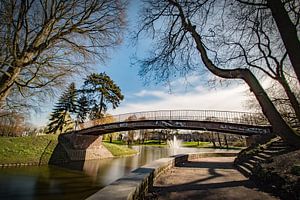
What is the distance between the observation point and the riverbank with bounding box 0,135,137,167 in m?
19.1

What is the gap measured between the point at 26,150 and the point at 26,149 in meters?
0.23

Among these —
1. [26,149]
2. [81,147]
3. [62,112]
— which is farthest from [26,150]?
[62,112]

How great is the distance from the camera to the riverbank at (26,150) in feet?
62.6

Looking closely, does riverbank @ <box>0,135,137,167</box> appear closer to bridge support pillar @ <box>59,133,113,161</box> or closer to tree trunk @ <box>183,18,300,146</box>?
bridge support pillar @ <box>59,133,113,161</box>

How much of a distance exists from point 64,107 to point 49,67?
39444 millimetres

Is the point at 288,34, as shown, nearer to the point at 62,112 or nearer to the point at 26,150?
the point at 26,150

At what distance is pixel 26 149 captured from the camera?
2155 cm

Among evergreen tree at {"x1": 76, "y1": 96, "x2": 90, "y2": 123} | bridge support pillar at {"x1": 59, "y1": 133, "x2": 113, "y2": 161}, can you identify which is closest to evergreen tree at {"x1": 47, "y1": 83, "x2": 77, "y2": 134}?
evergreen tree at {"x1": 76, "y1": 96, "x2": 90, "y2": 123}

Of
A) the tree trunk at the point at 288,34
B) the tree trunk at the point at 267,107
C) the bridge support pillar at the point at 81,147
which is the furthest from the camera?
the bridge support pillar at the point at 81,147

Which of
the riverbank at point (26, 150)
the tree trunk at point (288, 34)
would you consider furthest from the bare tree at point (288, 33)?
the riverbank at point (26, 150)

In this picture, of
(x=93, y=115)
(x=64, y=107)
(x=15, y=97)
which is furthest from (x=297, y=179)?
(x=64, y=107)

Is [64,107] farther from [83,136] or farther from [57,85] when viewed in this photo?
[57,85]

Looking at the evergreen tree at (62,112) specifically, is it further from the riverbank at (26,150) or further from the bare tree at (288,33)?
the bare tree at (288,33)

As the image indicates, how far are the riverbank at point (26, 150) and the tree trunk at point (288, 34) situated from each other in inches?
852
